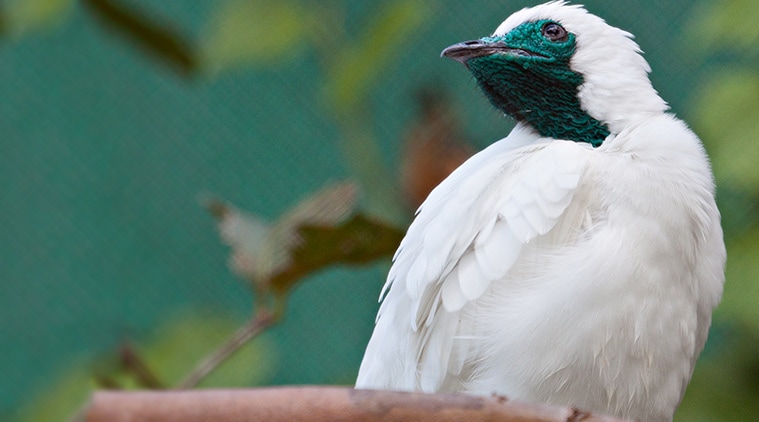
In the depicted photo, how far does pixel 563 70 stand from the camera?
2.04m

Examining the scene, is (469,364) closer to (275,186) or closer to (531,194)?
(531,194)

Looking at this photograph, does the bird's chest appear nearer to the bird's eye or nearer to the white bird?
the white bird

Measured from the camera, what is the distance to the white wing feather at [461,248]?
5.92ft

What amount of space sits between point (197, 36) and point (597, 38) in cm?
145

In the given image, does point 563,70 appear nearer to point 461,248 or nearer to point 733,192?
point 461,248

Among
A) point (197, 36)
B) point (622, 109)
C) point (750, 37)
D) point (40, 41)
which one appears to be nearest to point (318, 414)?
point (622, 109)

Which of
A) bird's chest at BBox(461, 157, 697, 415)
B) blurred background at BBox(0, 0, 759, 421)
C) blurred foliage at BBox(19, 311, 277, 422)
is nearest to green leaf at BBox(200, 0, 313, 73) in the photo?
blurred background at BBox(0, 0, 759, 421)

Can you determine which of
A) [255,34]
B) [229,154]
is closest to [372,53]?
[255,34]

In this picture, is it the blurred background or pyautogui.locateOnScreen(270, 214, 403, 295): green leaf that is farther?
the blurred background

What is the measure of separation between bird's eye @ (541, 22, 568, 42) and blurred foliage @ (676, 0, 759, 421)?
2.39ft

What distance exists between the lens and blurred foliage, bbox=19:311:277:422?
2592mm

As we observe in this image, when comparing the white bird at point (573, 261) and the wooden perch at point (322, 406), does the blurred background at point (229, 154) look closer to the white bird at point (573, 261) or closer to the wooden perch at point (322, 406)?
the white bird at point (573, 261)

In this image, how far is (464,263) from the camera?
1856 mm

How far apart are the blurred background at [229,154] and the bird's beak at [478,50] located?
65cm
